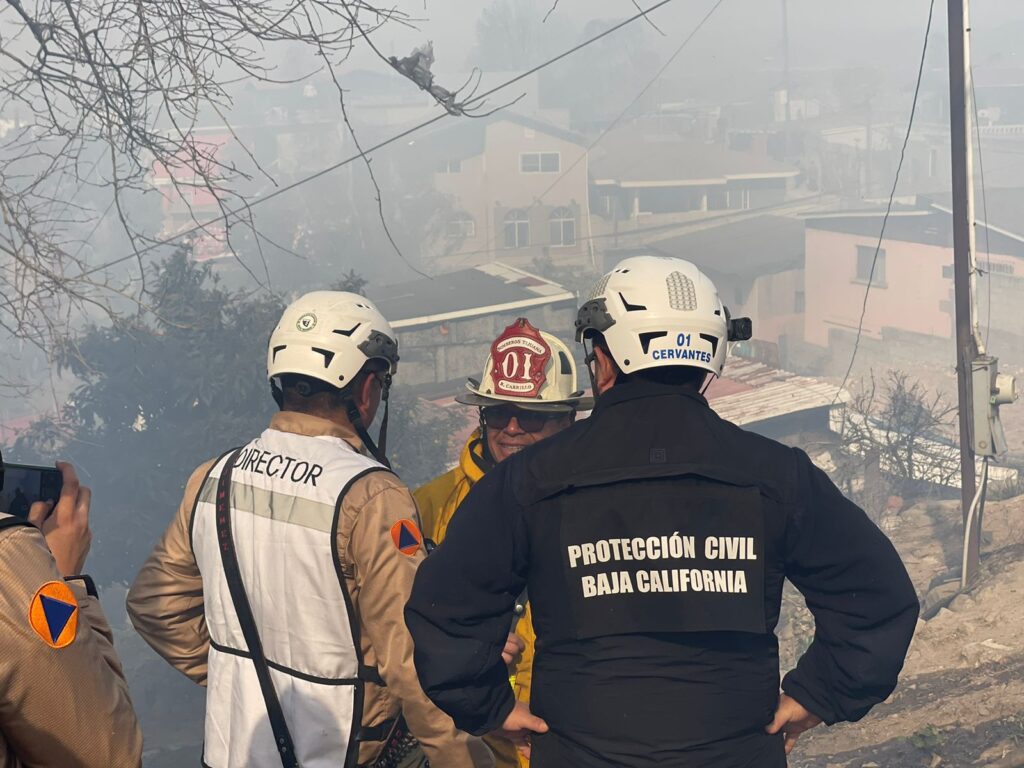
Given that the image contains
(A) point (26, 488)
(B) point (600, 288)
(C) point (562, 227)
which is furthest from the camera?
(C) point (562, 227)

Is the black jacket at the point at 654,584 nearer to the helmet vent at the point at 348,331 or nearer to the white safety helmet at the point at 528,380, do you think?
the helmet vent at the point at 348,331

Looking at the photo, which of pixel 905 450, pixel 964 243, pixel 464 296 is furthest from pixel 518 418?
pixel 464 296

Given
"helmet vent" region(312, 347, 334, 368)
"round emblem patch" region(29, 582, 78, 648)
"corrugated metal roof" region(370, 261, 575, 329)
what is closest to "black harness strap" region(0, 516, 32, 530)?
"round emblem patch" region(29, 582, 78, 648)

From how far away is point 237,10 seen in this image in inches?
225

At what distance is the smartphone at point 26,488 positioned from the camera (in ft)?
6.27

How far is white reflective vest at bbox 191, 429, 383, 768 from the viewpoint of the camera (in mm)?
2754

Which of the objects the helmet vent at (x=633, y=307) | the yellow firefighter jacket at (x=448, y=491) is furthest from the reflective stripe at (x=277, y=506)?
the helmet vent at (x=633, y=307)

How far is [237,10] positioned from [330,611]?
4127mm

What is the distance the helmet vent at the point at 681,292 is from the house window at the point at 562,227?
6168 cm

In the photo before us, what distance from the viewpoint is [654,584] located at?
7.08 ft

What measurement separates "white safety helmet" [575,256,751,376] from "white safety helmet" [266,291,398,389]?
0.82m

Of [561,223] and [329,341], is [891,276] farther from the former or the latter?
[329,341]

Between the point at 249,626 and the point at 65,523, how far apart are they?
3.21 ft

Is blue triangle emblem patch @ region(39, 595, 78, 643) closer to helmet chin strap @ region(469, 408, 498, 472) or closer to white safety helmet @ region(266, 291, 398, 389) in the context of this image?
white safety helmet @ region(266, 291, 398, 389)
